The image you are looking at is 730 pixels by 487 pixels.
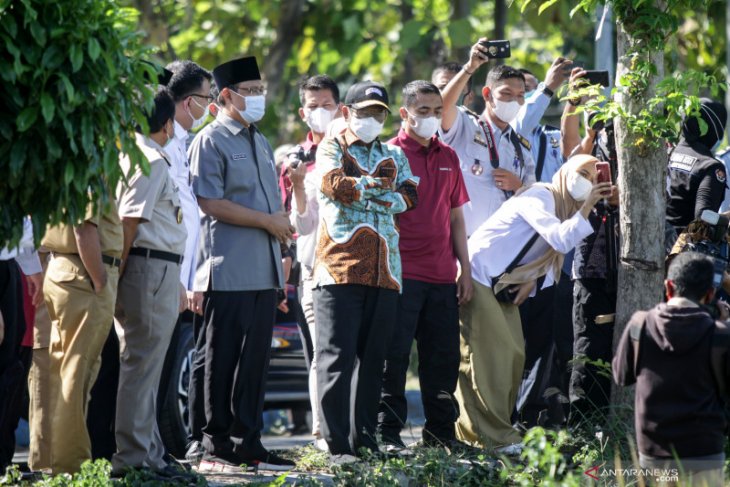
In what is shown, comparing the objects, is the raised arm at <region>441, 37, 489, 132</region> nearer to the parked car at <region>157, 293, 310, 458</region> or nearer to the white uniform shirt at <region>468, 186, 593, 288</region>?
the white uniform shirt at <region>468, 186, 593, 288</region>

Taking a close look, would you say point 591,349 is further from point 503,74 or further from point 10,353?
point 10,353

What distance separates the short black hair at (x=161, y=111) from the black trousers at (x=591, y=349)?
2945 mm

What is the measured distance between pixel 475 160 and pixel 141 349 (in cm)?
284

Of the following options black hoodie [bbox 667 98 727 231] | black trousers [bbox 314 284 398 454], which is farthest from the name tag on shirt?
black trousers [bbox 314 284 398 454]

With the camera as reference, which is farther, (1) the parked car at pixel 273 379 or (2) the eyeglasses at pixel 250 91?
(1) the parked car at pixel 273 379

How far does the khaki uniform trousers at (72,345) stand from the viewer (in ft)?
21.2

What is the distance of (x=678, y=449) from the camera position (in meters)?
5.71

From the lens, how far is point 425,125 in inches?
307

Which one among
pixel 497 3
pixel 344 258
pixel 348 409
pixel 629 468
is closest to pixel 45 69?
pixel 344 258

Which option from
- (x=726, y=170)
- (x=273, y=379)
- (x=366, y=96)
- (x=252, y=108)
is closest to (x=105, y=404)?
(x=252, y=108)

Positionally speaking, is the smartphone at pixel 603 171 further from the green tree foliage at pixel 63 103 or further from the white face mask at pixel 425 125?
the green tree foliage at pixel 63 103

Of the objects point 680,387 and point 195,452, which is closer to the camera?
point 680,387

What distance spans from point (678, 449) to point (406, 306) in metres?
2.30
